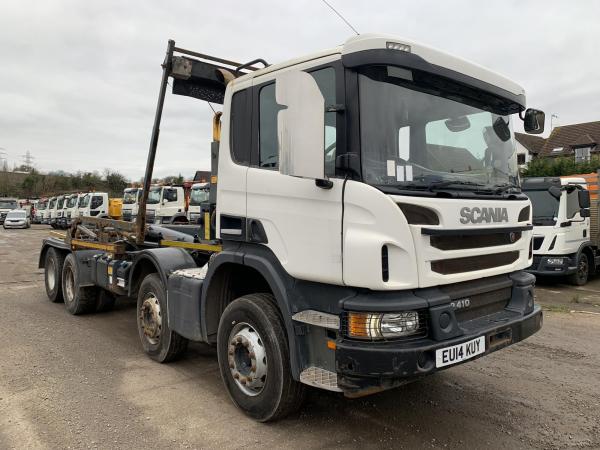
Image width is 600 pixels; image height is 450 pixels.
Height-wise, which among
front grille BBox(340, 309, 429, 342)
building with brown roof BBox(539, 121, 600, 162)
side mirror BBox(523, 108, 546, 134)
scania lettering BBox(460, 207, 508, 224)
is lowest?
front grille BBox(340, 309, 429, 342)

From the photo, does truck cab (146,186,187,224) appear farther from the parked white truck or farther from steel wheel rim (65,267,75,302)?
the parked white truck

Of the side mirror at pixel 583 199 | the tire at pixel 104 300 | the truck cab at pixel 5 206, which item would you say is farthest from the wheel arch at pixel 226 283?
the truck cab at pixel 5 206

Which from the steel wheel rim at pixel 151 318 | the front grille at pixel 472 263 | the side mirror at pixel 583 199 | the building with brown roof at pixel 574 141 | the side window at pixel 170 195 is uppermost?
the building with brown roof at pixel 574 141

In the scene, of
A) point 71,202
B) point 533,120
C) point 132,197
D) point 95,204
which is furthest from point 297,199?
point 71,202

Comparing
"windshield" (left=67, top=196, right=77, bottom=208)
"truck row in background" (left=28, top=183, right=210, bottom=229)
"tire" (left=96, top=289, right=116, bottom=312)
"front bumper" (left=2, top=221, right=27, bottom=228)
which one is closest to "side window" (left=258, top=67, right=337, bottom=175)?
"tire" (left=96, top=289, right=116, bottom=312)

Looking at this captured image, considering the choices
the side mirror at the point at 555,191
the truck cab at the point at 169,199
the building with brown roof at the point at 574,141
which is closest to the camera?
the side mirror at the point at 555,191

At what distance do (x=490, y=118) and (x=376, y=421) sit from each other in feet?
8.35

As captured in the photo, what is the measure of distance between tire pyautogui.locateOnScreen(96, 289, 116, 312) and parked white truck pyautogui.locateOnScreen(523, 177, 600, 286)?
26.5 ft

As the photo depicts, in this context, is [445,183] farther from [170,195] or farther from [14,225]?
[14,225]

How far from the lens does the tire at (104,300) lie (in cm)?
725

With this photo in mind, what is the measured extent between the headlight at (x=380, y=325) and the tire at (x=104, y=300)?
5.38 meters

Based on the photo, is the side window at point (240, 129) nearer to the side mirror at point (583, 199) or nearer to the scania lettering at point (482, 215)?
the scania lettering at point (482, 215)

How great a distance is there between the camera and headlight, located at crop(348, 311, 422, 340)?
291 cm

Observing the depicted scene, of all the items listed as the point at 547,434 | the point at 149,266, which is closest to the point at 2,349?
the point at 149,266
